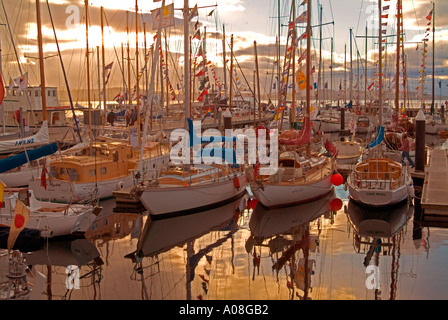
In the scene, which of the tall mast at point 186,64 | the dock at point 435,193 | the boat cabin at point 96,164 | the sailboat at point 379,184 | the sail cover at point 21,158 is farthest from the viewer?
the boat cabin at point 96,164

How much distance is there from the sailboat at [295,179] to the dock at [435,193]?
4.60 meters

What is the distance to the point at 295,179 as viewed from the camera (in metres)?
22.3

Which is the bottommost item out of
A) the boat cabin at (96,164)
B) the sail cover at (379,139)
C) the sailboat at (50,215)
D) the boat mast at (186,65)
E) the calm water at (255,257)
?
the calm water at (255,257)

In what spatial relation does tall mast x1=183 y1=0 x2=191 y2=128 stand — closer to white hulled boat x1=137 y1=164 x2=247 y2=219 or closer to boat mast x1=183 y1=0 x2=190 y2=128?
boat mast x1=183 y1=0 x2=190 y2=128

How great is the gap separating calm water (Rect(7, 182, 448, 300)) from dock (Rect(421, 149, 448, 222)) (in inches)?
36.1

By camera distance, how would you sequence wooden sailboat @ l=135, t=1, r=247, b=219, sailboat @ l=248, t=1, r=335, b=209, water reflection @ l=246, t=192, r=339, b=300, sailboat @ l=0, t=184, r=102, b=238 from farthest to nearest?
sailboat @ l=248, t=1, r=335, b=209 → wooden sailboat @ l=135, t=1, r=247, b=219 → sailboat @ l=0, t=184, r=102, b=238 → water reflection @ l=246, t=192, r=339, b=300

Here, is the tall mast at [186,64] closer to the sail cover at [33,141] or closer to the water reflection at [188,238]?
the water reflection at [188,238]

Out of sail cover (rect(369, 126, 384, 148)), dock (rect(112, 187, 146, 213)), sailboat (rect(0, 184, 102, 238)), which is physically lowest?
dock (rect(112, 187, 146, 213))

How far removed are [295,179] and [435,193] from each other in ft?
19.7

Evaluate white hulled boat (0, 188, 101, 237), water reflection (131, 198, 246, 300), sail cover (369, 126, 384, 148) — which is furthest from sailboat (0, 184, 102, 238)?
sail cover (369, 126, 384, 148)

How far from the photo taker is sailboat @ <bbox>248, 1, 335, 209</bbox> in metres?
20.9

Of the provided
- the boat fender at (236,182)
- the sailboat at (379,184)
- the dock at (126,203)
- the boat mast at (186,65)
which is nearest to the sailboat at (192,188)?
the boat fender at (236,182)

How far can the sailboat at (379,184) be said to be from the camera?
20.4m

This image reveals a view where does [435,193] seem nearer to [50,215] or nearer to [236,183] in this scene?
[236,183]
